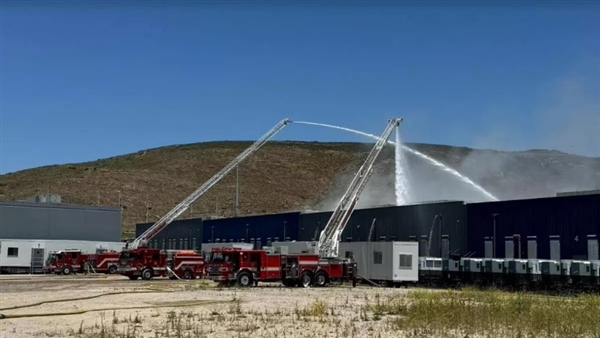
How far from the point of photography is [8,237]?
281 feet

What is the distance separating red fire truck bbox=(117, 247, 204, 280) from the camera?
6125 cm

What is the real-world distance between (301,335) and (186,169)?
155m

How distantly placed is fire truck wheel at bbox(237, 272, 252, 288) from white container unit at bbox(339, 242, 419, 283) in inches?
322

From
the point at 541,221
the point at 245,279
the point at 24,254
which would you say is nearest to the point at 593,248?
the point at 541,221

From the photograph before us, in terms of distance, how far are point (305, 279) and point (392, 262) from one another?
613 cm

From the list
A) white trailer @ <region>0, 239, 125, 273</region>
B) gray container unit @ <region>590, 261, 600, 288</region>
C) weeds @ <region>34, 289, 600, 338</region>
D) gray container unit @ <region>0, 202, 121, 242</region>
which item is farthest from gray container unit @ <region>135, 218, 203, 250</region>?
weeds @ <region>34, 289, 600, 338</region>

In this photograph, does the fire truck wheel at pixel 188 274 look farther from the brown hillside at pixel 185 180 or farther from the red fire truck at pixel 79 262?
the brown hillside at pixel 185 180

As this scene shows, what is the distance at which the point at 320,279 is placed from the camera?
160 ft

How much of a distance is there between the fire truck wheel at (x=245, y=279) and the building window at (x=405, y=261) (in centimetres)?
1001

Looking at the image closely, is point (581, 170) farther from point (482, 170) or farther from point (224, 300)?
point (224, 300)

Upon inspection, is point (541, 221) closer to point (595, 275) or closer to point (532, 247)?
point (532, 247)

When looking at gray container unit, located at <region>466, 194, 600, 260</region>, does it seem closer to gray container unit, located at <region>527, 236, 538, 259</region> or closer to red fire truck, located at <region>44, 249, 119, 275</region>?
gray container unit, located at <region>527, 236, 538, 259</region>

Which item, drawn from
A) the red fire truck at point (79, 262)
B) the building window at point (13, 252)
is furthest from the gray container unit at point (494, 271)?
the building window at point (13, 252)

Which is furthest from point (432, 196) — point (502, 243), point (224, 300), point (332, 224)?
point (224, 300)
